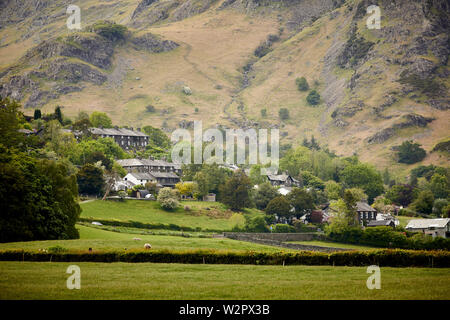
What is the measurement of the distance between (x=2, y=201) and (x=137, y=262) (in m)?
25.6

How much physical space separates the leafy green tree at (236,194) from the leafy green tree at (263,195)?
690 cm

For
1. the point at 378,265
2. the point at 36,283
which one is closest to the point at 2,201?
the point at 36,283

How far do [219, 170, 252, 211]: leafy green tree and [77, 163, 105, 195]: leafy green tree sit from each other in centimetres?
2789

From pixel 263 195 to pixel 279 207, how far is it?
1498 centimetres

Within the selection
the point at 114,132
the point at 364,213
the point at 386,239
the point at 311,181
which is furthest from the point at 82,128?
the point at 386,239

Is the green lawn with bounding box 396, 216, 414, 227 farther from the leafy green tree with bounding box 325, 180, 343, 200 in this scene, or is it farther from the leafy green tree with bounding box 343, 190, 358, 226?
the leafy green tree with bounding box 325, 180, 343, 200

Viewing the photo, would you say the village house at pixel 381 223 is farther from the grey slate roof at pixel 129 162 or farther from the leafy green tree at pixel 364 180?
the grey slate roof at pixel 129 162

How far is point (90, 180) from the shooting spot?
116938 millimetres

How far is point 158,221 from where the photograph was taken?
351ft

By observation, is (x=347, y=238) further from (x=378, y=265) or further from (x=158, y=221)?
(x=378, y=265)

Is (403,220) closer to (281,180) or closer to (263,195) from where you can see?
(263,195)

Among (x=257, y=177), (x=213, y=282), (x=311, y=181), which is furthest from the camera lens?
(x=311, y=181)
